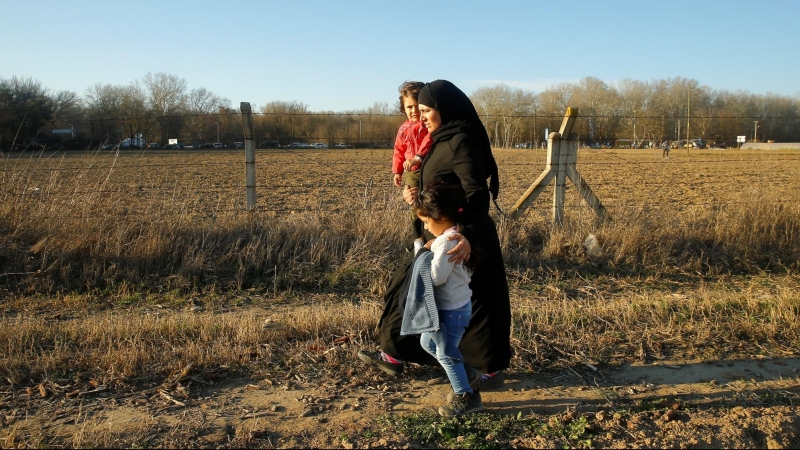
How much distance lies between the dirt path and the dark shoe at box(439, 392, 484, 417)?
142mm

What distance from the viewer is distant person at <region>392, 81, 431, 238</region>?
3990 millimetres

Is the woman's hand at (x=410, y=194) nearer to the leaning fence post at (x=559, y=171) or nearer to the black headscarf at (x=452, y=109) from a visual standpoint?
the black headscarf at (x=452, y=109)

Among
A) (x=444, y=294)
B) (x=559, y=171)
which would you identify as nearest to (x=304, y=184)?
(x=559, y=171)

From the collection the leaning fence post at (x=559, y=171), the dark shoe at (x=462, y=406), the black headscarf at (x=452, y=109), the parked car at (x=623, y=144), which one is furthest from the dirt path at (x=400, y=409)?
the parked car at (x=623, y=144)

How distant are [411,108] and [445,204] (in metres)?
1.15

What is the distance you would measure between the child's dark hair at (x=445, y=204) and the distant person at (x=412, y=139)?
23.1 inches

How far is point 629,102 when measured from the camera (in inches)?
1228

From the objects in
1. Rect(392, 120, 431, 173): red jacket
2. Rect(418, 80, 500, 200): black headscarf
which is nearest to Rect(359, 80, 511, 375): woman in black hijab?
Rect(418, 80, 500, 200): black headscarf

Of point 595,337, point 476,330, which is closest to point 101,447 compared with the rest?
point 476,330

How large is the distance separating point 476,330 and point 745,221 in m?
5.64

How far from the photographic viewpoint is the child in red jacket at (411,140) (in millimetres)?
3996

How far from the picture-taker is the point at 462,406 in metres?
3.25

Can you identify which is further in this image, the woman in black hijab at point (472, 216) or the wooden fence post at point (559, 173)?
the wooden fence post at point (559, 173)

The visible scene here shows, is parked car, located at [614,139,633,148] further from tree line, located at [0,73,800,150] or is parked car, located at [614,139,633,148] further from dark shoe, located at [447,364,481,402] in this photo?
dark shoe, located at [447,364,481,402]
